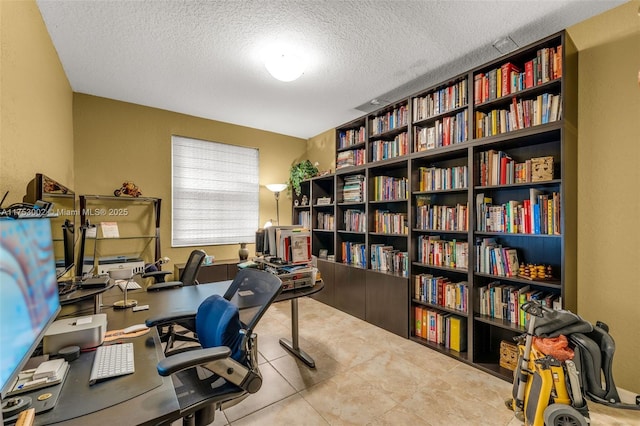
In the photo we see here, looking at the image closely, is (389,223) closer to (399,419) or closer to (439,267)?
(439,267)

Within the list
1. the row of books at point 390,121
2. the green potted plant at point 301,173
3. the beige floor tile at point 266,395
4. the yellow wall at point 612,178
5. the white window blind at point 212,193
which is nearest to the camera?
the beige floor tile at point 266,395

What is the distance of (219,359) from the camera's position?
119cm

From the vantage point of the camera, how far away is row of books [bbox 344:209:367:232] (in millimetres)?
3778

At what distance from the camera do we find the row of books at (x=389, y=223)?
10.8 feet

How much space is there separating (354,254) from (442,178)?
5.11ft

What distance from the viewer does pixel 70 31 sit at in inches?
91.1

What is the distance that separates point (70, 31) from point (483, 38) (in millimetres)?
3430

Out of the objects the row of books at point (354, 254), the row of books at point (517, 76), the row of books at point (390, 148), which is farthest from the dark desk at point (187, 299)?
the row of books at point (517, 76)

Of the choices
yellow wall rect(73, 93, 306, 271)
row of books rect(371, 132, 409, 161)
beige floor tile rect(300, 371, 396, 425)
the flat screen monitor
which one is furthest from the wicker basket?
yellow wall rect(73, 93, 306, 271)

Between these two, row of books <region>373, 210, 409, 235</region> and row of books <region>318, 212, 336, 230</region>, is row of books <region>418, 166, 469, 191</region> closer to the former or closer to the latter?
row of books <region>373, 210, 409, 235</region>

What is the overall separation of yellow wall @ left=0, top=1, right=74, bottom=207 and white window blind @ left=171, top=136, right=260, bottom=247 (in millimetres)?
1525

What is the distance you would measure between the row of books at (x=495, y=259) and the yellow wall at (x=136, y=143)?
3.42 metres

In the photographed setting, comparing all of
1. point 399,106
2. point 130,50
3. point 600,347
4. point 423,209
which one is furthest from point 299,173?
point 600,347

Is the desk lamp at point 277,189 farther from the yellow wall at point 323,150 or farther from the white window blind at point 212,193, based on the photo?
the yellow wall at point 323,150
